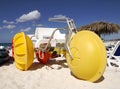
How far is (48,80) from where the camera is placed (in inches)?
195

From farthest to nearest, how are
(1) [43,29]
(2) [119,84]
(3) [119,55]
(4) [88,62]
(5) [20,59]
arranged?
1. (1) [43,29]
2. (3) [119,55]
3. (5) [20,59]
4. (2) [119,84]
5. (4) [88,62]

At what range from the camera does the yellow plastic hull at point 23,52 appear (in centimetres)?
570

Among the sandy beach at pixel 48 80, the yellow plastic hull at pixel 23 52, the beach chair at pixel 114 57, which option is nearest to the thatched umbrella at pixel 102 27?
the beach chair at pixel 114 57

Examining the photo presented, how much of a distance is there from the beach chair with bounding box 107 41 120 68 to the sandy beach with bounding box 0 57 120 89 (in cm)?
104

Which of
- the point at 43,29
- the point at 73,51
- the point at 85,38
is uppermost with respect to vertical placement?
the point at 43,29

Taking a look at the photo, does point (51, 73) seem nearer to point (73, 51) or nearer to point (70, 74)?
point (70, 74)

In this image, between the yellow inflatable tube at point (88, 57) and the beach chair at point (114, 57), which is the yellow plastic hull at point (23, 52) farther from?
the beach chair at point (114, 57)

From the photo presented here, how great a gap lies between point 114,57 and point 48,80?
341 centimetres

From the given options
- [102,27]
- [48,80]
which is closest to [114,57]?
[48,80]

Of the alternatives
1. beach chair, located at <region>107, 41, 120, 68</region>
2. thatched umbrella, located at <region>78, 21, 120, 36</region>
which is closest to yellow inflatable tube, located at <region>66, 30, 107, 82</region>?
beach chair, located at <region>107, 41, 120, 68</region>

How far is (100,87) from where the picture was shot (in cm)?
448

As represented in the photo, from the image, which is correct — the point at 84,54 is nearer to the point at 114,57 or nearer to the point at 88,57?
the point at 88,57

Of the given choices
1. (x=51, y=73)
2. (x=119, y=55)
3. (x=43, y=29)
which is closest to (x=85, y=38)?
(x=51, y=73)

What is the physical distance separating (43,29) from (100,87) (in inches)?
642
